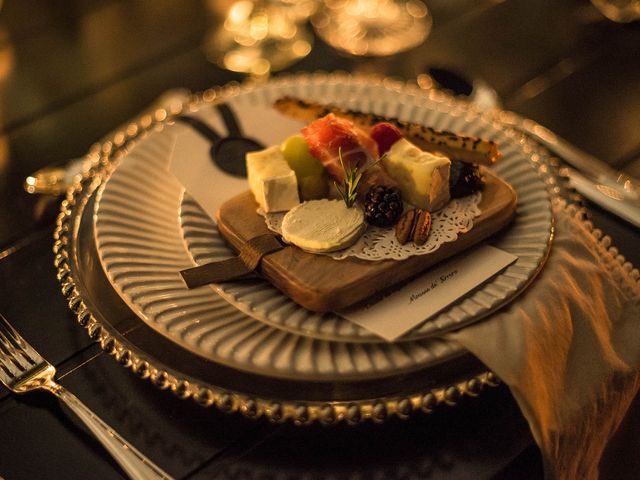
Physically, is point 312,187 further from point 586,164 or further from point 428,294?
point 586,164

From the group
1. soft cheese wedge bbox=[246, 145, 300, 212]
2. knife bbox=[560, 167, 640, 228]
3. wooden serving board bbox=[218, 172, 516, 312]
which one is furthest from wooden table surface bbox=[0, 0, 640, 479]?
soft cheese wedge bbox=[246, 145, 300, 212]

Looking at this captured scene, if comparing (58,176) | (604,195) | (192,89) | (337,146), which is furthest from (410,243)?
(192,89)

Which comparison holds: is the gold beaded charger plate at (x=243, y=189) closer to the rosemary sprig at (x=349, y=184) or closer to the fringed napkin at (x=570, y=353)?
the fringed napkin at (x=570, y=353)

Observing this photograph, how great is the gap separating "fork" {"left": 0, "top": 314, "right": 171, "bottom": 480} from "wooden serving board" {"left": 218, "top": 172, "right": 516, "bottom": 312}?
213 mm

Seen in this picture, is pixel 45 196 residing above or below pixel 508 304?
above

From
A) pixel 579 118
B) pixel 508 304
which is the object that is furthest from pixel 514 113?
pixel 508 304

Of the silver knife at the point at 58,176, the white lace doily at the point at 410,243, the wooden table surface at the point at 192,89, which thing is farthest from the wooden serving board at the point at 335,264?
the silver knife at the point at 58,176

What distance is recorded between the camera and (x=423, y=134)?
87 cm

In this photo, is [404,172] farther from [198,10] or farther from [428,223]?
[198,10]

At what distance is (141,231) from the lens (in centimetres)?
81

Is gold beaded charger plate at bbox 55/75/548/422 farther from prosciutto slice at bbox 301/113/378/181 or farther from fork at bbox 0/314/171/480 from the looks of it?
prosciutto slice at bbox 301/113/378/181

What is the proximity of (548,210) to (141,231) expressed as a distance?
47cm

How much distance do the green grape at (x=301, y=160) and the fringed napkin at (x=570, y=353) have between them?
28 cm

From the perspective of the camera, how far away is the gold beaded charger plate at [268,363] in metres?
0.63
